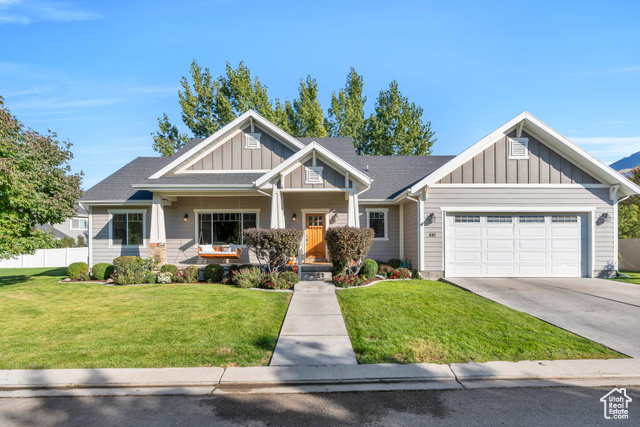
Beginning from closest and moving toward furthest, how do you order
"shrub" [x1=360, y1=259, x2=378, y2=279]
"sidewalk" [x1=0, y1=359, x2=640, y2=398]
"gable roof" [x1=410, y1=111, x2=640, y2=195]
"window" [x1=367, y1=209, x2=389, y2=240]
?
"sidewalk" [x1=0, y1=359, x2=640, y2=398]
"shrub" [x1=360, y1=259, x2=378, y2=279]
"gable roof" [x1=410, y1=111, x2=640, y2=195]
"window" [x1=367, y1=209, x2=389, y2=240]

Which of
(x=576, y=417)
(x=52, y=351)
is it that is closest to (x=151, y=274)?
(x=52, y=351)

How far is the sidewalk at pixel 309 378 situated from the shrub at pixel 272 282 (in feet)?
18.9

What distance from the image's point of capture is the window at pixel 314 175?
12023 mm

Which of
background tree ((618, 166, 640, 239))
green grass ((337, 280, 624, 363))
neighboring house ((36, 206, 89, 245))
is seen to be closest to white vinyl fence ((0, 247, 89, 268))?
neighboring house ((36, 206, 89, 245))

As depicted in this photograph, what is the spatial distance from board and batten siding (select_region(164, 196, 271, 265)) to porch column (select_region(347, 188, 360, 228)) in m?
3.77

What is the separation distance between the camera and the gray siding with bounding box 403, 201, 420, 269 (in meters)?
12.6

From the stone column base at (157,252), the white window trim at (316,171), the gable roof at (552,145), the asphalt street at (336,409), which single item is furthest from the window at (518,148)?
the stone column base at (157,252)

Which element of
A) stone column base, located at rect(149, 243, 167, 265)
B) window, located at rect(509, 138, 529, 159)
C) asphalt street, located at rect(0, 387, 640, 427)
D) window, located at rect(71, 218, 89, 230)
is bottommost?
asphalt street, located at rect(0, 387, 640, 427)

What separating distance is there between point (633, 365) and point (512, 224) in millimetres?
8256

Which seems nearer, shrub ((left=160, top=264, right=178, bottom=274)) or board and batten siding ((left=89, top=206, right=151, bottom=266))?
shrub ((left=160, top=264, right=178, bottom=274))

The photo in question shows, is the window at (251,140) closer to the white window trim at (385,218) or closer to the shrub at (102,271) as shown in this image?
the white window trim at (385,218)

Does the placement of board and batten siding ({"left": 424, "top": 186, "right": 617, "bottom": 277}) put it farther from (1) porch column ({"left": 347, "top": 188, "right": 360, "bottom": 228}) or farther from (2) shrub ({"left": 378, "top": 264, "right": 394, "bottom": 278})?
(1) porch column ({"left": 347, "top": 188, "right": 360, "bottom": 228})

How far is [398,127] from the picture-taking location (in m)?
29.0

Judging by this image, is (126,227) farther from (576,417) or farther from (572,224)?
(572,224)
